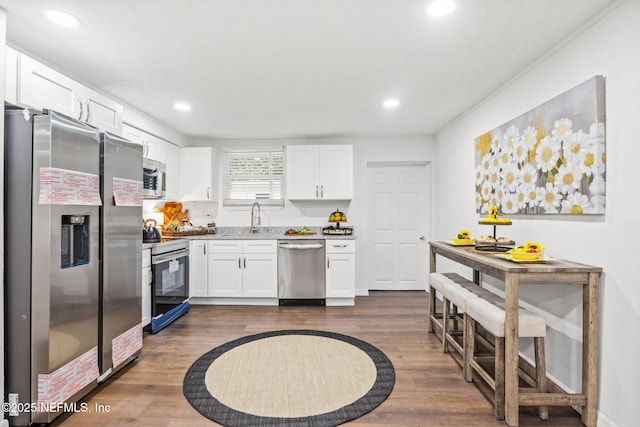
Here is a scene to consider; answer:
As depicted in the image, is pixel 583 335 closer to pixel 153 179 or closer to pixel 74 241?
pixel 74 241

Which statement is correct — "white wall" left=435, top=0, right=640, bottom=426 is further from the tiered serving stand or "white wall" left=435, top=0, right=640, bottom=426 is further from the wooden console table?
the tiered serving stand

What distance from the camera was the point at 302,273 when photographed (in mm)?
4426

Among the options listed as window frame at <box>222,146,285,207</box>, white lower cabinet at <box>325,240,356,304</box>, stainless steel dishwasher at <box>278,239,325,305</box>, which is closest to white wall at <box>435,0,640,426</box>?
white lower cabinet at <box>325,240,356,304</box>

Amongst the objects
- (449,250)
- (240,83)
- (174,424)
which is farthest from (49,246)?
(449,250)

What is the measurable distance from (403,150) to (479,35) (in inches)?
115

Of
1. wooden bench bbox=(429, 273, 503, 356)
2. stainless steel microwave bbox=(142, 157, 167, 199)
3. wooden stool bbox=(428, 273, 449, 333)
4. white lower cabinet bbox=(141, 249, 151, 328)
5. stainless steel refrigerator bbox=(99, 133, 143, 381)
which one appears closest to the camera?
stainless steel refrigerator bbox=(99, 133, 143, 381)

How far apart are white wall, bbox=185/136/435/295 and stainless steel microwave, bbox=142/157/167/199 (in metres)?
1.21

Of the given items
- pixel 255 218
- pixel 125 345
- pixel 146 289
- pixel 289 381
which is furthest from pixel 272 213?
pixel 289 381

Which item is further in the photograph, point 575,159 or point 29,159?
point 575,159

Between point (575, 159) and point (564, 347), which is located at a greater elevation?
point (575, 159)

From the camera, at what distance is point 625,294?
1.76 meters

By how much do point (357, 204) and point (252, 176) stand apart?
174 cm

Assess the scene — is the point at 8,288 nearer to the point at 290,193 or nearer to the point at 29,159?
the point at 29,159

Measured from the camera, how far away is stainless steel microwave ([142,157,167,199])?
3.62 meters
